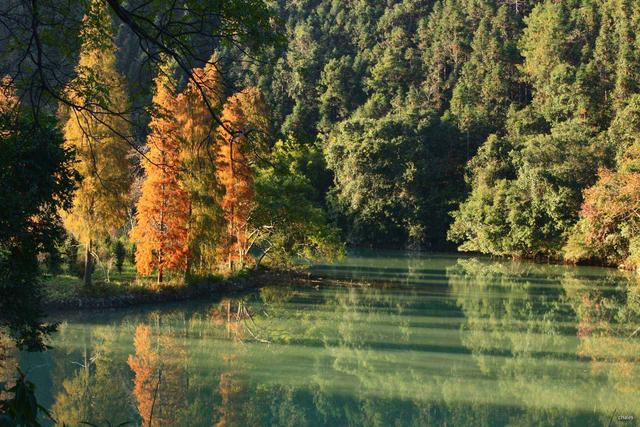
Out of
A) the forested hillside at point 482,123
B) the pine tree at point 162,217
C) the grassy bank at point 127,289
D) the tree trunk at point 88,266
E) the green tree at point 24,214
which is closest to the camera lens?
the green tree at point 24,214

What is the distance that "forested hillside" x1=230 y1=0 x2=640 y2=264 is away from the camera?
30.8m

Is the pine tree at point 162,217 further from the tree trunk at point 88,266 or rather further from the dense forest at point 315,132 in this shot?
the tree trunk at point 88,266

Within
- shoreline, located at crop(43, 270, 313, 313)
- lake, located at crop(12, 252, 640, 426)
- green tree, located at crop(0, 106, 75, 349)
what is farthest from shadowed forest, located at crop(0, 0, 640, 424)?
lake, located at crop(12, 252, 640, 426)

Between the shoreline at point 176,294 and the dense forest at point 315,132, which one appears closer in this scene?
the dense forest at point 315,132

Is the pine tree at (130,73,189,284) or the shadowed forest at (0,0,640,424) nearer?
the shadowed forest at (0,0,640,424)

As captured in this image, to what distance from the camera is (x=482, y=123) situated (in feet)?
131

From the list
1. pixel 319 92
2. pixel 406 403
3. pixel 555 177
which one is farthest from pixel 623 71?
pixel 406 403

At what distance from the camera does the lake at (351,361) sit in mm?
9477

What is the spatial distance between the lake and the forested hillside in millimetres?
9483

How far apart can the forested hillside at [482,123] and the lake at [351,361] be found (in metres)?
9.48

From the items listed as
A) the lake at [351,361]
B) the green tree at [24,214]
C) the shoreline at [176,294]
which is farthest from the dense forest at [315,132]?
the lake at [351,361]

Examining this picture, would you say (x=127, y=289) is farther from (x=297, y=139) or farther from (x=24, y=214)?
(x=297, y=139)

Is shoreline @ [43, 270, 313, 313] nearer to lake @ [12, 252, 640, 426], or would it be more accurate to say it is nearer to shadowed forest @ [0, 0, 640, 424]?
shadowed forest @ [0, 0, 640, 424]

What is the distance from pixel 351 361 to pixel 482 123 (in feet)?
98.3
